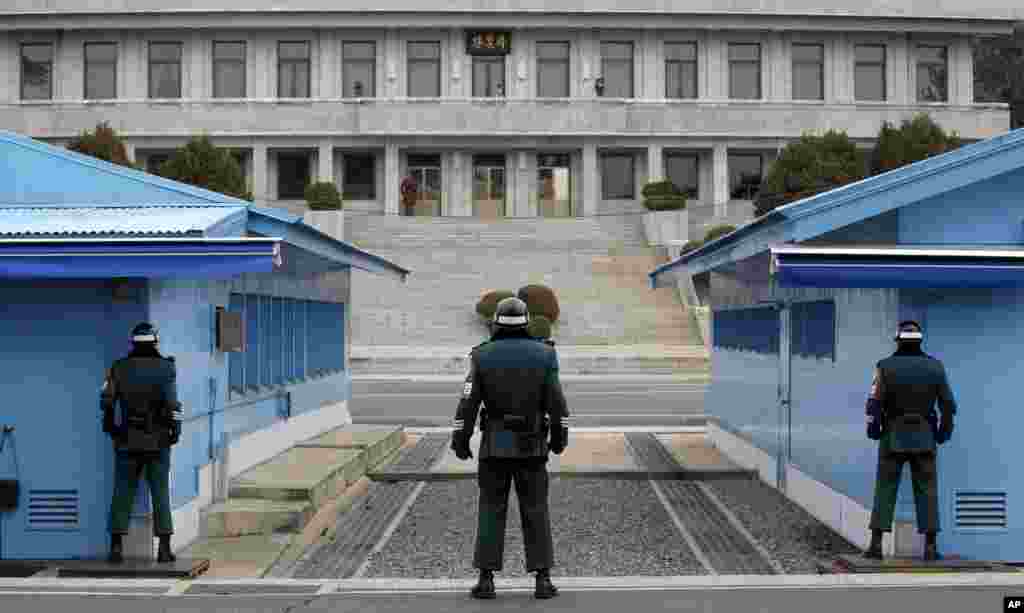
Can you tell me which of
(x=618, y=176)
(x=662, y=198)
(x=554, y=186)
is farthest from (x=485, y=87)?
(x=662, y=198)

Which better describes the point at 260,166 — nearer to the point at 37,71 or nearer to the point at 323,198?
the point at 323,198

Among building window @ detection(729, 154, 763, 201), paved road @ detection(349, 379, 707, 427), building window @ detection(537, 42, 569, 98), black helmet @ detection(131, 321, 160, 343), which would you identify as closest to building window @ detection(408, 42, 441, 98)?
building window @ detection(537, 42, 569, 98)

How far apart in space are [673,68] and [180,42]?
21.4 meters

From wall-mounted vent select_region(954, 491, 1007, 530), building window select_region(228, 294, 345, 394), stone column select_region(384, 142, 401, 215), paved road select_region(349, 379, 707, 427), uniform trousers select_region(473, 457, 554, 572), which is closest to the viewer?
uniform trousers select_region(473, 457, 554, 572)

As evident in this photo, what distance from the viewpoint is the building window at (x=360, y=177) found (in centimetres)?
6091

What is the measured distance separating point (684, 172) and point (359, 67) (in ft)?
49.0

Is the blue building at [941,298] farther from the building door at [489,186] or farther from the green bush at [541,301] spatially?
the building door at [489,186]

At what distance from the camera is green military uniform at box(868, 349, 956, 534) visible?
10445 mm

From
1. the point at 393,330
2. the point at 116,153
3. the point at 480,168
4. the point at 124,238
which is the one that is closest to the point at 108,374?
the point at 124,238

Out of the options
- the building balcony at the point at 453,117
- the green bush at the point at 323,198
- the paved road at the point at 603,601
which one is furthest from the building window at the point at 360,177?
the paved road at the point at 603,601

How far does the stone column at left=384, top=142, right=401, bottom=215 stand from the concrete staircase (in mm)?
4578

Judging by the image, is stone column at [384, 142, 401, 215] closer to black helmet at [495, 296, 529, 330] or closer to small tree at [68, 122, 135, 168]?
small tree at [68, 122, 135, 168]

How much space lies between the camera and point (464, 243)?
51.9m

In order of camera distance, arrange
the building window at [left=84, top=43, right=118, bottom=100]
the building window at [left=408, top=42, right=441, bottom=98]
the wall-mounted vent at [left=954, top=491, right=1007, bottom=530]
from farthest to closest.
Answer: the building window at [left=84, top=43, right=118, bottom=100] → the building window at [left=408, top=42, right=441, bottom=98] → the wall-mounted vent at [left=954, top=491, right=1007, bottom=530]
